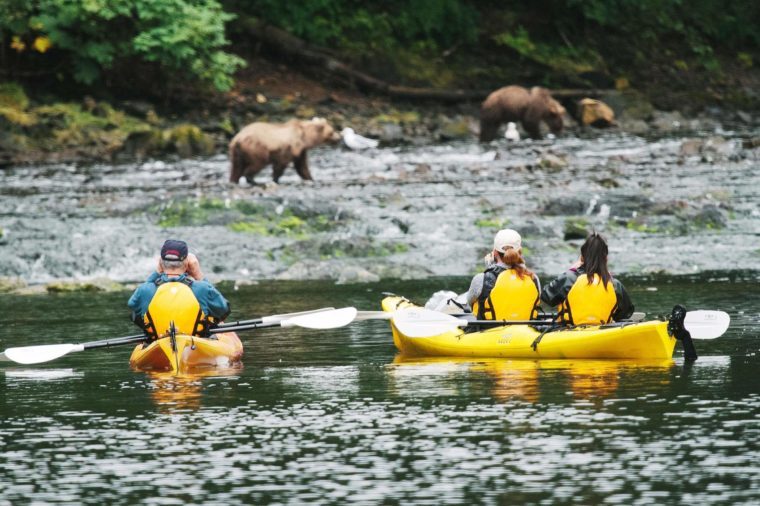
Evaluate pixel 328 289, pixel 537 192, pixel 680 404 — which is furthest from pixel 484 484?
pixel 537 192

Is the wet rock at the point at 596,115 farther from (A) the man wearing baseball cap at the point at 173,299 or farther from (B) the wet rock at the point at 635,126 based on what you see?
(A) the man wearing baseball cap at the point at 173,299

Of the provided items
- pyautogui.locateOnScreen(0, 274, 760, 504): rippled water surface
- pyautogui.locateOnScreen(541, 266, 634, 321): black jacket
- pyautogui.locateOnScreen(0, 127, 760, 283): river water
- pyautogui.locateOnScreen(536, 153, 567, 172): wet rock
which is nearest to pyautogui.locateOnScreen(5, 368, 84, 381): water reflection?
pyautogui.locateOnScreen(0, 274, 760, 504): rippled water surface

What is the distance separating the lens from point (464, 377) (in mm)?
10289

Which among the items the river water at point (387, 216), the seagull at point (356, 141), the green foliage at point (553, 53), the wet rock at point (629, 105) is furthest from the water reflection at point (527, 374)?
the green foliage at point (553, 53)

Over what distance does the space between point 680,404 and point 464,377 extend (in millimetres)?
1806

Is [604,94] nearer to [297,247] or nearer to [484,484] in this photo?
[297,247]

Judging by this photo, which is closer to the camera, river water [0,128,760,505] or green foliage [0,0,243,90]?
river water [0,128,760,505]

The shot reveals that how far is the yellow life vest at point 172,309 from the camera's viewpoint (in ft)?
35.0

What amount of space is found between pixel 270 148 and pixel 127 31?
26.2ft

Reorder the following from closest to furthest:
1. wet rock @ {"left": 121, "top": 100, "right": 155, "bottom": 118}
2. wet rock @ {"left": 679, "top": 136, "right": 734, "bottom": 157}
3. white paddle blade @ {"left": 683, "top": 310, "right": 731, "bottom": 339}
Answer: white paddle blade @ {"left": 683, "top": 310, "right": 731, "bottom": 339} → wet rock @ {"left": 679, "top": 136, "right": 734, "bottom": 157} → wet rock @ {"left": 121, "top": 100, "right": 155, "bottom": 118}

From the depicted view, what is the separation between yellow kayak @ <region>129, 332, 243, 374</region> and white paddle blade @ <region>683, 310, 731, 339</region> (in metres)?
3.25

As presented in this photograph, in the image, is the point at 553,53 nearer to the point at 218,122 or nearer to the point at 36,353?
the point at 218,122

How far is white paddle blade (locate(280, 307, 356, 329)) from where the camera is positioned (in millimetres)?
11711

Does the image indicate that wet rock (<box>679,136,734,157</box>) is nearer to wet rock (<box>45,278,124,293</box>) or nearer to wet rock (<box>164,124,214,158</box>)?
wet rock (<box>164,124,214,158</box>)
